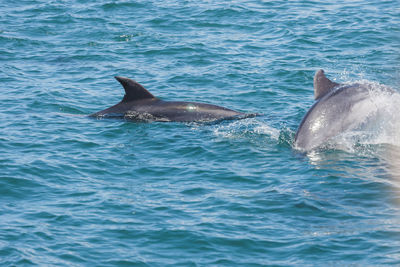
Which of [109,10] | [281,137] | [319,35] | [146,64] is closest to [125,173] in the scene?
[281,137]

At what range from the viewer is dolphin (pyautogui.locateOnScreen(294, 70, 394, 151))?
15375 millimetres

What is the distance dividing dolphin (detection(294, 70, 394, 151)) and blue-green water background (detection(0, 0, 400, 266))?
0.43m

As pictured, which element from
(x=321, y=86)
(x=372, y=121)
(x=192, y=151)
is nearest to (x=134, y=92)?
(x=192, y=151)

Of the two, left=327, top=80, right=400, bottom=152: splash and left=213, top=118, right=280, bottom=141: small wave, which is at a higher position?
left=327, top=80, right=400, bottom=152: splash

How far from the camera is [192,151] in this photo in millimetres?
16250

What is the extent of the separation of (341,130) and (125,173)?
5058mm

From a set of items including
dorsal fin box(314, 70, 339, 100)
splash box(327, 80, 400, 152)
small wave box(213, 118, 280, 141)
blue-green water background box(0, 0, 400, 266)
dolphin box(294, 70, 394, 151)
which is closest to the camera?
blue-green water background box(0, 0, 400, 266)

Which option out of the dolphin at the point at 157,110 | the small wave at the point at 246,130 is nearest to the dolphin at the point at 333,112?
the small wave at the point at 246,130

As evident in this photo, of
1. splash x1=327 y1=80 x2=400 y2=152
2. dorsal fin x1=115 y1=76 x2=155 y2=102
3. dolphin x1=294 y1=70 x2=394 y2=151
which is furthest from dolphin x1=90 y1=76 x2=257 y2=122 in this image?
splash x1=327 y1=80 x2=400 y2=152

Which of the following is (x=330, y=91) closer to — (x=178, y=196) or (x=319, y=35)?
(x=178, y=196)

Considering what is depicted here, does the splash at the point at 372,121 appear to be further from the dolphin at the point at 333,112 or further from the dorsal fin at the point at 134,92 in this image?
the dorsal fin at the point at 134,92

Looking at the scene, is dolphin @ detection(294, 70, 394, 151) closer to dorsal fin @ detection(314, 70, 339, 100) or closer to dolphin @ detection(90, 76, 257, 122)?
dorsal fin @ detection(314, 70, 339, 100)

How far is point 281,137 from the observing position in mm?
16828

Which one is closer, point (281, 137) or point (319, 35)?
point (281, 137)
